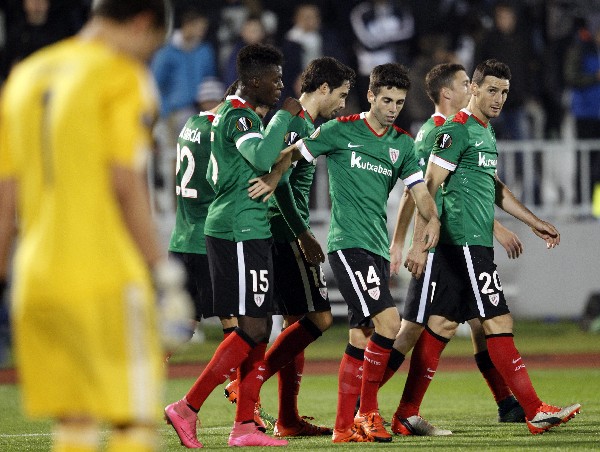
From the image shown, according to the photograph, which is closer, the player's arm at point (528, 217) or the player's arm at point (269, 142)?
the player's arm at point (269, 142)

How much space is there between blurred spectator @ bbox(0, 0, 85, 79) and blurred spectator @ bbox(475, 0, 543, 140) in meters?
5.10

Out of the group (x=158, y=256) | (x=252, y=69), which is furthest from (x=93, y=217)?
(x=252, y=69)

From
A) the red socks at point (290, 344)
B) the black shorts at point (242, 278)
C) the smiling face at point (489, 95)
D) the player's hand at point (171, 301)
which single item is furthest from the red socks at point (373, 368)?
the player's hand at point (171, 301)

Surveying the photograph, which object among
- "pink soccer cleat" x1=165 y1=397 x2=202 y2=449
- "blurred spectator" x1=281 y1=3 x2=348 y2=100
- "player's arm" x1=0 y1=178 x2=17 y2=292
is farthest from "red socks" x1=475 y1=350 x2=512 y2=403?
"blurred spectator" x1=281 y1=3 x2=348 y2=100

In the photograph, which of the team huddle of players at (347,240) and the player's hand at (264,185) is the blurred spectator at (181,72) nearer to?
the team huddle of players at (347,240)

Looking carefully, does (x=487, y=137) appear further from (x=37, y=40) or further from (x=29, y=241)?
(x=37, y=40)

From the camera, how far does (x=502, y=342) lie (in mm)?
7840

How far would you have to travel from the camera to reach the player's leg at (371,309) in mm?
7500

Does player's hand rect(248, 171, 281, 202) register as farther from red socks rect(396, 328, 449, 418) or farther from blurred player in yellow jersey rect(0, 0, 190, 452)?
blurred player in yellow jersey rect(0, 0, 190, 452)

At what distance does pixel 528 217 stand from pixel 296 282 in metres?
1.56

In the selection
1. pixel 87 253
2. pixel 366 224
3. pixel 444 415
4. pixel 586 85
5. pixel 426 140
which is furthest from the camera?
pixel 586 85

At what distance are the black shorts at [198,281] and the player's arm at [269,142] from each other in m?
1.48

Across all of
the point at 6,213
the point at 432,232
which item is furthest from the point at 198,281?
the point at 6,213

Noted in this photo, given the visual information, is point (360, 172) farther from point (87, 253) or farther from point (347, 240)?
point (87, 253)
